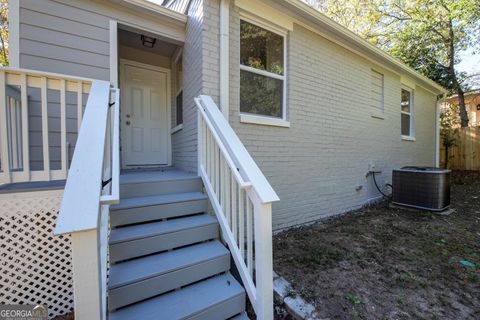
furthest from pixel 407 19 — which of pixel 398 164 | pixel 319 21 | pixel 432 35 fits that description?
pixel 319 21

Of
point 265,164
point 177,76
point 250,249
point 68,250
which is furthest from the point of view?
point 177,76

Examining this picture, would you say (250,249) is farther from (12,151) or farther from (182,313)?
(12,151)

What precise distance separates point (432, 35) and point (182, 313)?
1302 cm

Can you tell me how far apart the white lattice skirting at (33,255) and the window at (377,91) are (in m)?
6.27

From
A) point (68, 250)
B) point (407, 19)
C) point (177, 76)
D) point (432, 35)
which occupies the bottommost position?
point (68, 250)

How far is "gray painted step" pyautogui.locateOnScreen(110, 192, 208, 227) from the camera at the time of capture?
208cm

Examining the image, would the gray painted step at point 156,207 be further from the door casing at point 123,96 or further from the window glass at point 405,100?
the window glass at point 405,100

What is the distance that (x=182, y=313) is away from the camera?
1678mm

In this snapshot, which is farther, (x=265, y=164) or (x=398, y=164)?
(x=398, y=164)

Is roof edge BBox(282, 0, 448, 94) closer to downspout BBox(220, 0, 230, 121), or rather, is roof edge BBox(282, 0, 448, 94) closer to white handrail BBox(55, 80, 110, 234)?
downspout BBox(220, 0, 230, 121)

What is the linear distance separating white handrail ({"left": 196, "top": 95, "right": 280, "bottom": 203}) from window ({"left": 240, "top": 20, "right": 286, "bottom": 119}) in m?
1.00

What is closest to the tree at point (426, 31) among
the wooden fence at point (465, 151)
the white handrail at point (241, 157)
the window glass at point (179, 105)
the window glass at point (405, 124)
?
the wooden fence at point (465, 151)

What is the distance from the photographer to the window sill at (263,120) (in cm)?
322

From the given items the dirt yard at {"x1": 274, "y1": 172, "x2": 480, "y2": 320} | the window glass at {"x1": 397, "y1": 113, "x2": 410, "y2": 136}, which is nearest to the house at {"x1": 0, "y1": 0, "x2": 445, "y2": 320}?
the dirt yard at {"x1": 274, "y1": 172, "x2": 480, "y2": 320}
